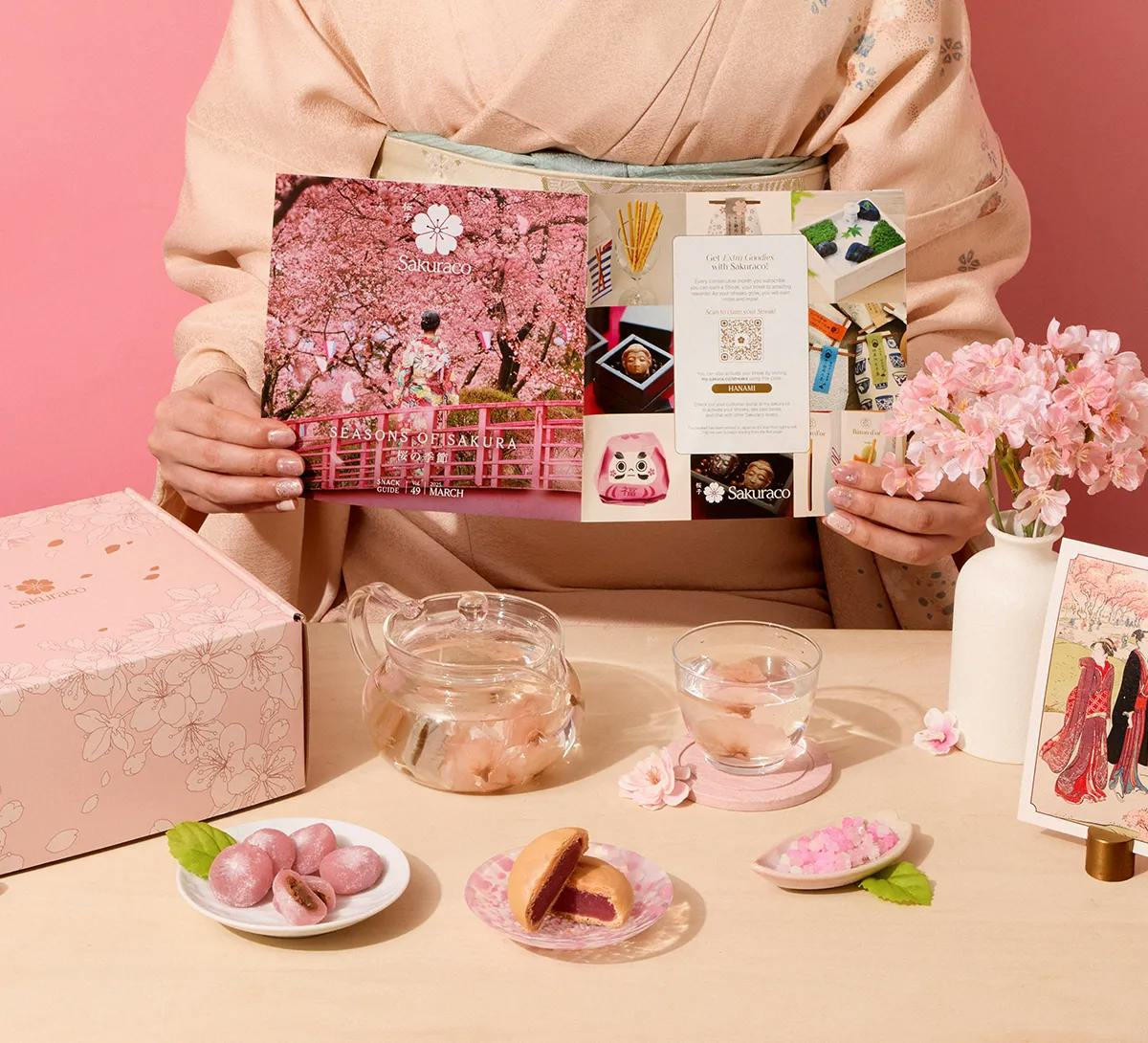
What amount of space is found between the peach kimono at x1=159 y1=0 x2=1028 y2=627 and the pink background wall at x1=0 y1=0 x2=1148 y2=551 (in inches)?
19.3

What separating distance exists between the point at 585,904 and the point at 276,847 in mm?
204

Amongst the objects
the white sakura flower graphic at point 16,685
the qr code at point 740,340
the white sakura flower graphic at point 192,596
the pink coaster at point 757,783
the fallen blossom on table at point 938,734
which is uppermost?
the qr code at point 740,340

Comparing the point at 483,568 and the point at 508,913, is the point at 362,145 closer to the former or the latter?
the point at 483,568

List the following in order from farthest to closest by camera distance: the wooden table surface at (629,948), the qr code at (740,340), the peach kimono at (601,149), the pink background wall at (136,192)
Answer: the pink background wall at (136,192), the peach kimono at (601,149), the qr code at (740,340), the wooden table surface at (629,948)

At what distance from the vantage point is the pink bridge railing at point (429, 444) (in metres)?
1.29

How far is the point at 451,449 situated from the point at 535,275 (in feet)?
0.58

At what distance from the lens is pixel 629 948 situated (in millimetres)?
857

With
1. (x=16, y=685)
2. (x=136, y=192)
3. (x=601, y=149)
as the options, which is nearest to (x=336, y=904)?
(x=16, y=685)

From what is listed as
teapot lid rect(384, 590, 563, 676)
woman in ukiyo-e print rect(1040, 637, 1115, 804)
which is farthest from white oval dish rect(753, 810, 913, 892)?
teapot lid rect(384, 590, 563, 676)

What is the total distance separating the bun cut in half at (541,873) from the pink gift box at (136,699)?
0.76 ft

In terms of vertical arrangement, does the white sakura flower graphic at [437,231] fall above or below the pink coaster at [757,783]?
above

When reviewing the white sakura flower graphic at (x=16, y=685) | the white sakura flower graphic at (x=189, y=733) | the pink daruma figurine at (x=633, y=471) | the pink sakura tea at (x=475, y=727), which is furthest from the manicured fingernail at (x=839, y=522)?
the white sakura flower graphic at (x=16, y=685)

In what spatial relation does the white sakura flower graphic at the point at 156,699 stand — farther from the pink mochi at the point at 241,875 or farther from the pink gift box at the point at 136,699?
the pink mochi at the point at 241,875

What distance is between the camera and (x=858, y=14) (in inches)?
57.9
